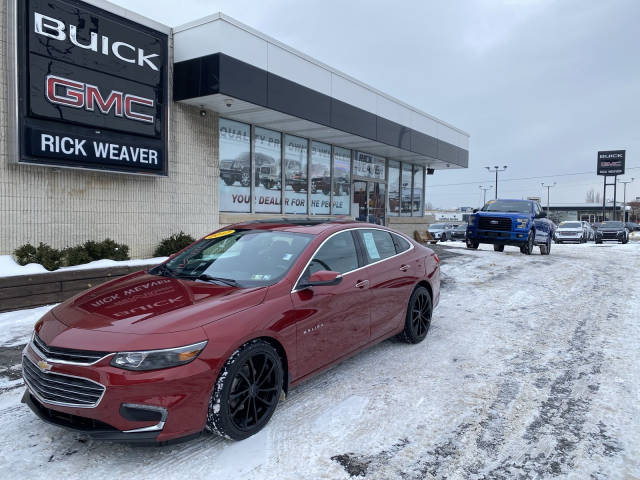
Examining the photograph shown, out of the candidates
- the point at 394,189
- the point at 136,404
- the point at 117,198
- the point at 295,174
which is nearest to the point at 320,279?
the point at 136,404

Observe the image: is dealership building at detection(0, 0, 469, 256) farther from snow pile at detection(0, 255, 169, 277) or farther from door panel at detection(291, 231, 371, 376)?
door panel at detection(291, 231, 371, 376)

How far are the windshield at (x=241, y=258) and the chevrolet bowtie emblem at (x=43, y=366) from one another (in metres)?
1.29

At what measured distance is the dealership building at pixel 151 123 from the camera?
7734mm

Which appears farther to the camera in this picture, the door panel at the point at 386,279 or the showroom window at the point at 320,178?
the showroom window at the point at 320,178

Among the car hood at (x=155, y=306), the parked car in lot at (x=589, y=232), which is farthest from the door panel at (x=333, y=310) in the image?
the parked car in lot at (x=589, y=232)

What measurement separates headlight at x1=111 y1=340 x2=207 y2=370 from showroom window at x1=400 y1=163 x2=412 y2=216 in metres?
18.0

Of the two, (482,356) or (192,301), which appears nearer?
(192,301)

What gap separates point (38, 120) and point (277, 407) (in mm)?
6814

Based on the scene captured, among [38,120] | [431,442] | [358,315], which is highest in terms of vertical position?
[38,120]

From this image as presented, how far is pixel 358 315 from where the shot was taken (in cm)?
436

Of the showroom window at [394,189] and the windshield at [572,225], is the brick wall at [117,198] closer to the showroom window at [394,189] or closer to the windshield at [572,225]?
the showroom window at [394,189]

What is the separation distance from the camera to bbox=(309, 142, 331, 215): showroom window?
1502 cm

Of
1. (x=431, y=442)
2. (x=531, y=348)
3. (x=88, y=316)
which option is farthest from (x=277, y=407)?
(x=531, y=348)

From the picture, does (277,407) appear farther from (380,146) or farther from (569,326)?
(380,146)
